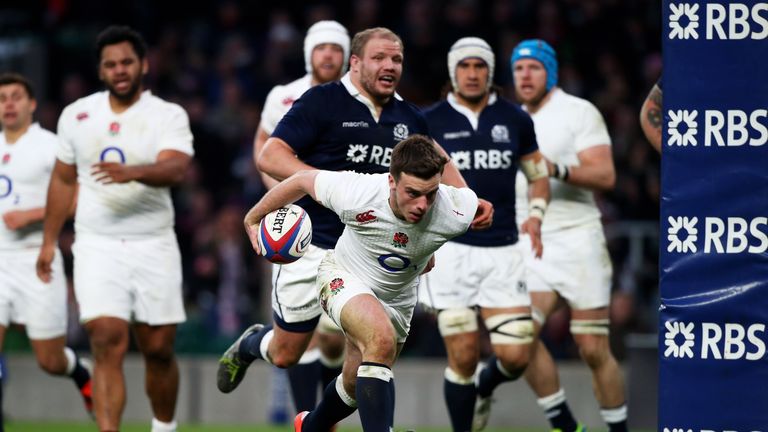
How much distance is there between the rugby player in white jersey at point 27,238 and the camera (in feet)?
35.1

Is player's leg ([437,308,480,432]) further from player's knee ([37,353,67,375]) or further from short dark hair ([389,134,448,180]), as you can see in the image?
player's knee ([37,353,67,375])

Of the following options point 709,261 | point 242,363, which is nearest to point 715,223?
point 709,261

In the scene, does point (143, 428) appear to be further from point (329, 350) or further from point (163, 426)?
point (329, 350)

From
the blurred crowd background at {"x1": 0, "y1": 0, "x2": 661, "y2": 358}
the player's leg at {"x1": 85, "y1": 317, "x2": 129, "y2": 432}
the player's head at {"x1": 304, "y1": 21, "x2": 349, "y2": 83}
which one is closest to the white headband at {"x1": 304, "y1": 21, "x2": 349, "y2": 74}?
the player's head at {"x1": 304, "y1": 21, "x2": 349, "y2": 83}

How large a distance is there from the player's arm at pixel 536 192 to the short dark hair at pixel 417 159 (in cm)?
247

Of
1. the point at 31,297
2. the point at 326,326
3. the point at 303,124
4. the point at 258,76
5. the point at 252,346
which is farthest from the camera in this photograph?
the point at 258,76

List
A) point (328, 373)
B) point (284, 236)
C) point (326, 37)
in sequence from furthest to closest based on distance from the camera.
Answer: point (326, 37)
point (328, 373)
point (284, 236)

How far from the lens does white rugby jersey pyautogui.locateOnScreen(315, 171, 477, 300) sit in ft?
24.1

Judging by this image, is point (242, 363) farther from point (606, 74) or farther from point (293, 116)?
point (606, 74)

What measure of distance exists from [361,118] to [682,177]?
7.37ft

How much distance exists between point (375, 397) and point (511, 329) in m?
2.59

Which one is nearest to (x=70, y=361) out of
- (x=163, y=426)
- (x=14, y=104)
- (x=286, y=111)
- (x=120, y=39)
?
(x=163, y=426)

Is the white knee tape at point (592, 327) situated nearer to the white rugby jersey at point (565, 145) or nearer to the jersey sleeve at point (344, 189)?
the white rugby jersey at point (565, 145)

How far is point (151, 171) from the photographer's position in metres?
9.41
